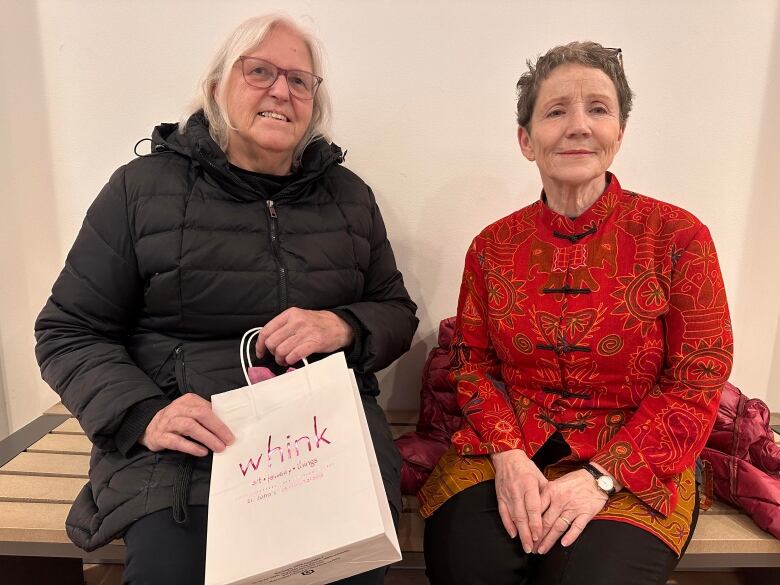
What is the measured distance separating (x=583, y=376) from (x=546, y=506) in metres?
0.32

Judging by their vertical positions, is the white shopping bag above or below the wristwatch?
above

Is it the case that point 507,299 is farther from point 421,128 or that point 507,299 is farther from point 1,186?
point 1,186

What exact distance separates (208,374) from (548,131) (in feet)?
3.34

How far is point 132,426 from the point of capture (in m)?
1.22

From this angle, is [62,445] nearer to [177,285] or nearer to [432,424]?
[177,285]

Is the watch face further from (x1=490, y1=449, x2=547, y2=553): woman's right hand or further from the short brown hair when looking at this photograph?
the short brown hair

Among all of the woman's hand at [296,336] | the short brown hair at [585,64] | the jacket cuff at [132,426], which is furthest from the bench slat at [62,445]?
the short brown hair at [585,64]

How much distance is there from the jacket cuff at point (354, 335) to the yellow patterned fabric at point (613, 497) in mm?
378

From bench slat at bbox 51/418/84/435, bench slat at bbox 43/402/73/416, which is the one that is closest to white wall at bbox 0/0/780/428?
bench slat at bbox 43/402/73/416

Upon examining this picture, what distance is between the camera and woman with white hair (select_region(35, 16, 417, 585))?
1.22 m

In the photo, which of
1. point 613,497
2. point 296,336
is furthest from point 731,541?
point 296,336

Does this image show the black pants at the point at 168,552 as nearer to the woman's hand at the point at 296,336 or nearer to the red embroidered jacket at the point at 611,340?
the woman's hand at the point at 296,336

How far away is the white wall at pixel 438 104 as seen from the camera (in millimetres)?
1891

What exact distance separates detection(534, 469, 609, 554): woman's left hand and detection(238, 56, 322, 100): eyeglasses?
117 centimetres
